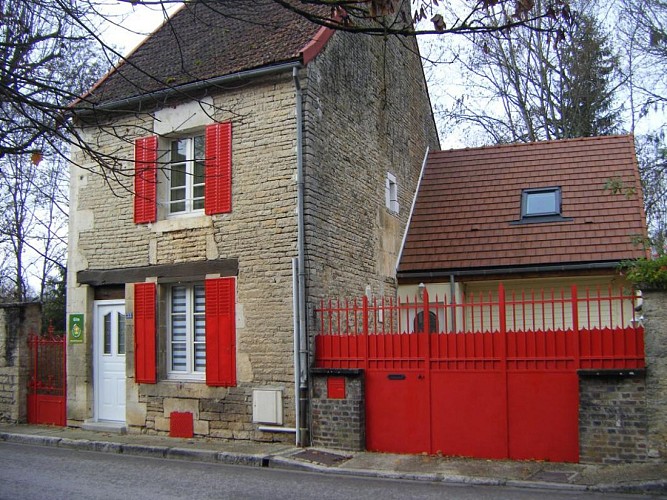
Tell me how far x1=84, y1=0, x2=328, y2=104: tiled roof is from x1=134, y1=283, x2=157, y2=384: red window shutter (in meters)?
3.38

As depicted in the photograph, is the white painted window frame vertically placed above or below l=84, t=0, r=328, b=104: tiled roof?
below

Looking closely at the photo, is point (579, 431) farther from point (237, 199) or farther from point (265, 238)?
point (237, 199)

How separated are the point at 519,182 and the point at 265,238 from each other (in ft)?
23.7

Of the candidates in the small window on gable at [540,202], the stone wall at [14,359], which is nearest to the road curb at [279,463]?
the stone wall at [14,359]

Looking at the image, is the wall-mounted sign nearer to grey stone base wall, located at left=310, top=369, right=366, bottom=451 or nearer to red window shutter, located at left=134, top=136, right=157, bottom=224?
red window shutter, located at left=134, top=136, right=157, bottom=224

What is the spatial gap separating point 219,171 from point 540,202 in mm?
7334

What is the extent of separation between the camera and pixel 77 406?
12672mm

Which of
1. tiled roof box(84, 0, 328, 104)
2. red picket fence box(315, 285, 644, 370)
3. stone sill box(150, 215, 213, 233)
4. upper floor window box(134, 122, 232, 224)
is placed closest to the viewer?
red picket fence box(315, 285, 644, 370)

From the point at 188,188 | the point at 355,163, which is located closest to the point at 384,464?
the point at 355,163

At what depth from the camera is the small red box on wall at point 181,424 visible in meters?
11.4

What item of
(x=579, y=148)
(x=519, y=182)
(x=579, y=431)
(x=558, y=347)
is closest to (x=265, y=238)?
(x=558, y=347)

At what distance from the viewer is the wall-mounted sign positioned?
1276 centimetres

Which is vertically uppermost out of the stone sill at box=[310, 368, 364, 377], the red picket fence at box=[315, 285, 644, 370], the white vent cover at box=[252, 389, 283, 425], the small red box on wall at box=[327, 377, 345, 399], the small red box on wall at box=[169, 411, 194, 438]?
the red picket fence at box=[315, 285, 644, 370]

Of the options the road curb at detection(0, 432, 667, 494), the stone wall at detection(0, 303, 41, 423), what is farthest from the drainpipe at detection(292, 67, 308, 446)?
the stone wall at detection(0, 303, 41, 423)
